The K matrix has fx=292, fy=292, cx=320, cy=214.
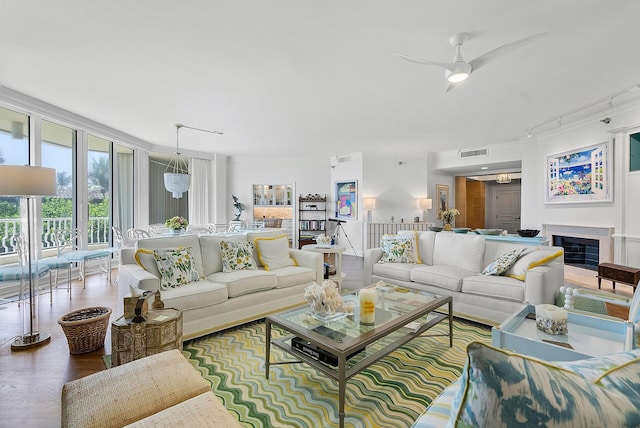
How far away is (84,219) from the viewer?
5.06 m

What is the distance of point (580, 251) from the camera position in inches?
211

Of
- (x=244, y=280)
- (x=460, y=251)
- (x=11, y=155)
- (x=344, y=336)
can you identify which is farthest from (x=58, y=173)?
(x=460, y=251)

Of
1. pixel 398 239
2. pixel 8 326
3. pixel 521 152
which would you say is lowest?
pixel 8 326

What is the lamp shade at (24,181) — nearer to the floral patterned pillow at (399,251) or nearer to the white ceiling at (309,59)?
the white ceiling at (309,59)

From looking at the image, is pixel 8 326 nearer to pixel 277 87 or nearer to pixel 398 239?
pixel 277 87

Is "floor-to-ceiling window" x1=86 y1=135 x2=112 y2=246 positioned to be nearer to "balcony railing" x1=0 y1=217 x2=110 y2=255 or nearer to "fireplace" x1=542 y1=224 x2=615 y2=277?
"balcony railing" x1=0 y1=217 x2=110 y2=255

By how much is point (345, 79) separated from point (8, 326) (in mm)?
4430

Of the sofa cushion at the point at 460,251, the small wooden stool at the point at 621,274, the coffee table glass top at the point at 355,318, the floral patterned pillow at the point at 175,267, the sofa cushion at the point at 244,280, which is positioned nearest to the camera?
the coffee table glass top at the point at 355,318

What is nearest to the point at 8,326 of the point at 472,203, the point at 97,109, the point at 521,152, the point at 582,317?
the point at 97,109

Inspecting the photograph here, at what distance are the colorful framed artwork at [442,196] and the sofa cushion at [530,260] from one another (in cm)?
479

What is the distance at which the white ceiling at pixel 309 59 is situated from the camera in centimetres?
223

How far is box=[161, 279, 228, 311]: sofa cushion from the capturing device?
2514mm

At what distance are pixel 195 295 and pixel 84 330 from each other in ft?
2.94

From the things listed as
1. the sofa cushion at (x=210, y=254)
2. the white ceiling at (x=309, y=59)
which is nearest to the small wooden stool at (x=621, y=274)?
the white ceiling at (x=309, y=59)
